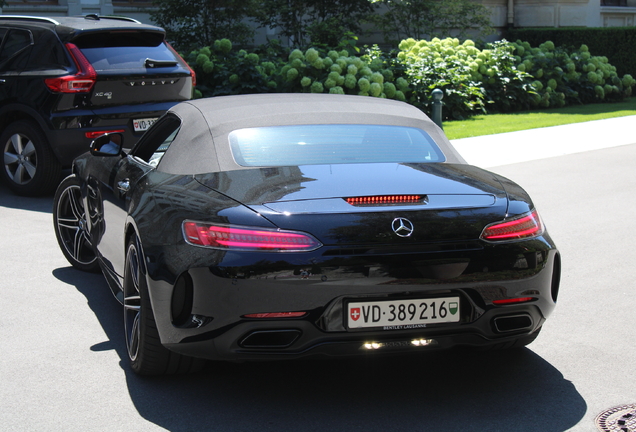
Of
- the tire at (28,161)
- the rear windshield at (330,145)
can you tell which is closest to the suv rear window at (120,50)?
the tire at (28,161)

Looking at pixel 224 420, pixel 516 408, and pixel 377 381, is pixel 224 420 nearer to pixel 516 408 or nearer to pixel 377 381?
pixel 377 381

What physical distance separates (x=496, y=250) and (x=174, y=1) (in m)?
16.8

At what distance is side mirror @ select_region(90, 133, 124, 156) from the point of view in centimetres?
532

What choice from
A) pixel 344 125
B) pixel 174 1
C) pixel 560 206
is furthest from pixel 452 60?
pixel 344 125

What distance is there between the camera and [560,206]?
9.01 m

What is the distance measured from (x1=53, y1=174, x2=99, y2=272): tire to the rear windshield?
2128 mm

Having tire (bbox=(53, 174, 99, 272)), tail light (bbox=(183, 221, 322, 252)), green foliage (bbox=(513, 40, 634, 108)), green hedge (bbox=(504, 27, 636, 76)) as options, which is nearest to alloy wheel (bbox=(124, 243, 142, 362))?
tail light (bbox=(183, 221, 322, 252))

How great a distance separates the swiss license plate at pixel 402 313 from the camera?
3.68 metres

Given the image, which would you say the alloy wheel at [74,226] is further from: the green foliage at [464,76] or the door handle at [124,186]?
the green foliage at [464,76]

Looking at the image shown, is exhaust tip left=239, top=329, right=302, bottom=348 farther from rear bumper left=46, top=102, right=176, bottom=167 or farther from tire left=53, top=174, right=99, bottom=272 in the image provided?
rear bumper left=46, top=102, right=176, bottom=167

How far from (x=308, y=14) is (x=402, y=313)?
19.6 m

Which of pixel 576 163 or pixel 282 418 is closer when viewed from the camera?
pixel 282 418

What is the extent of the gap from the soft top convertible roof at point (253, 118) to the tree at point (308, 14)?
15106 millimetres

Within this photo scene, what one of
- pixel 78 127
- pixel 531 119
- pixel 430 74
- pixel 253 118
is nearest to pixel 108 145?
pixel 253 118
